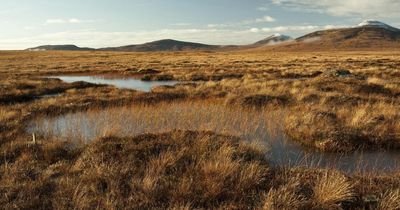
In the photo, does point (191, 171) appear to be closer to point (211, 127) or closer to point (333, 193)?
point (333, 193)

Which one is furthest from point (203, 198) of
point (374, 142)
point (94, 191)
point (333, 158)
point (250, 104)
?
point (250, 104)

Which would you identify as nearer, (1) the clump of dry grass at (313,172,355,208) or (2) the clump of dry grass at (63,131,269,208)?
(1) the clump of dry grass at (313,172,355,208)

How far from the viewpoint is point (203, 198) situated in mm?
5242

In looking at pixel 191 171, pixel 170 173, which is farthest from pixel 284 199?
pixel 170 173

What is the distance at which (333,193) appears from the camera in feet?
16.8

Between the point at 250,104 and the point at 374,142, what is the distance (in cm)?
610

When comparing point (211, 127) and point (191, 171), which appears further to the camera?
point (211, 127)

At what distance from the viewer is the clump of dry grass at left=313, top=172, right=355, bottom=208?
5039 millimetres

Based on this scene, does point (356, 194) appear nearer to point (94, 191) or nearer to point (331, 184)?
point (331, 184)

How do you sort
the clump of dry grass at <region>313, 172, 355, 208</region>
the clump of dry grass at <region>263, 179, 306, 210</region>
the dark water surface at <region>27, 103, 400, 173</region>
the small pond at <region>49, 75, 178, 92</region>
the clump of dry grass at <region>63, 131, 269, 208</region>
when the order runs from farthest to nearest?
the small pond at <region>49, 75, 178, 92</region>
the dark water surface at <region>27, 103, 400, 173</region>
the clump of dry grass at <region>63, 131, 269, 208</region>
the clump of dry grass at <region>313, 172, 355, 208</region>
the clump of dry grass at <region>263, 179, 306, 210</region>

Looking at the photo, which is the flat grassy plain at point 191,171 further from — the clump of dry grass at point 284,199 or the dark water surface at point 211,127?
the dark water surface at point 211,127

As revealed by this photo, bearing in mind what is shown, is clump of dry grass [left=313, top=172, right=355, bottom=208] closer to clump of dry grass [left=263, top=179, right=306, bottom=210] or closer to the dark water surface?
clump of dry grass [left=263, top=179, right=306, bottom=210]

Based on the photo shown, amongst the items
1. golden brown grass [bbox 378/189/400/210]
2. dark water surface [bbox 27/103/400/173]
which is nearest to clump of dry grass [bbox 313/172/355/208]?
golden brown grass [bbox 378/189/400/210]

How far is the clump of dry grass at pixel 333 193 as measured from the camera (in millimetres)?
5039
